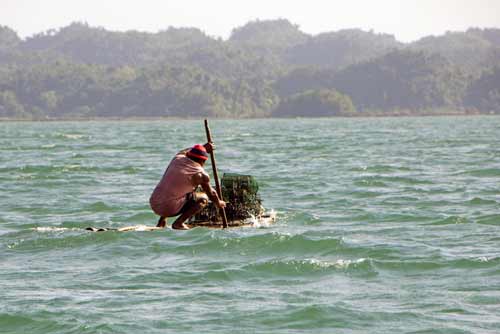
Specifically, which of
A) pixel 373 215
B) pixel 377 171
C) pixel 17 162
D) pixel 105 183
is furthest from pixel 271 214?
pixel 17 162

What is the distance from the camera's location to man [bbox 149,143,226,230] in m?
15.0

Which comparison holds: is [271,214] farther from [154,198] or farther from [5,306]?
[5,306]

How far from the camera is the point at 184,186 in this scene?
594 inches

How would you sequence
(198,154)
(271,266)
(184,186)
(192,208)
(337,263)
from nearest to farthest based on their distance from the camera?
(271,266)
(337,263)
(198,154)
(184,186)
(192,208)

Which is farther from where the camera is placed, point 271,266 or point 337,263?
point 337,263

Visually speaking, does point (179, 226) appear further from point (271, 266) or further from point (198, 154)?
point (271, 266)

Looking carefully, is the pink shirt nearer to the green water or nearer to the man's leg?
the man's leg

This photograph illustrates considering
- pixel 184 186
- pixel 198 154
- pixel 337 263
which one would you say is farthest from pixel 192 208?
pixel 337 263

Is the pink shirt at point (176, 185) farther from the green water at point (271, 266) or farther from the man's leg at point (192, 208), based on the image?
the green water at point (271, 266)

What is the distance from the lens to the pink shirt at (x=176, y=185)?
592 inches

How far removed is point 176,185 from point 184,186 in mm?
114

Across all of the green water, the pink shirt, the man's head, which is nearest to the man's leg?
the pink shirt

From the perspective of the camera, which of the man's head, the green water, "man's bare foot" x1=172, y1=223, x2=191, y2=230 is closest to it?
the green water

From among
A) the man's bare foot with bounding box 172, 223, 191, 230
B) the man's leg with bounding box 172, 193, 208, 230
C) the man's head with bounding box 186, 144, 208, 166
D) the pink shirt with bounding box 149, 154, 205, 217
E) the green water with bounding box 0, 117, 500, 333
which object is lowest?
the green water with bounding box 0, 117, 500, 333
